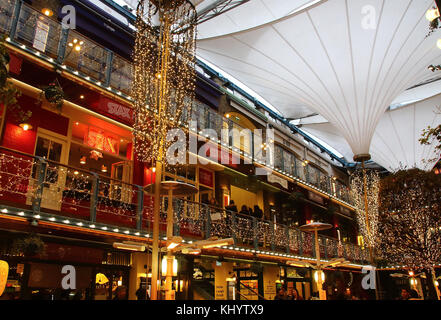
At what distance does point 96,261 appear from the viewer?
34.7 feet

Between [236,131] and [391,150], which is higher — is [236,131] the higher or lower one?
the lower one

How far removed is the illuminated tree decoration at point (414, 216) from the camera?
1695cm

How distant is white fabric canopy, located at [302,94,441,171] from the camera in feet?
76.6

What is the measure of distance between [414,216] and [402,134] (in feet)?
29.2

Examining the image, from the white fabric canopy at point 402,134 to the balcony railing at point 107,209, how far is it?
11296 millimetres

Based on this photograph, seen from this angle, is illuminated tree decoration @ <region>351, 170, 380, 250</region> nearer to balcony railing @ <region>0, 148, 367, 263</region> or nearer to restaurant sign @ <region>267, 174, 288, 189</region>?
restaurant sign @ <region>267, 174, 288, 189</region>

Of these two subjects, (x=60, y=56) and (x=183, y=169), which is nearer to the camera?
(x=60, y=56)

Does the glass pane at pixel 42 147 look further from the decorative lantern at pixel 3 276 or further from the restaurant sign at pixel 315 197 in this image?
the restaurant sign at pixel 315 197

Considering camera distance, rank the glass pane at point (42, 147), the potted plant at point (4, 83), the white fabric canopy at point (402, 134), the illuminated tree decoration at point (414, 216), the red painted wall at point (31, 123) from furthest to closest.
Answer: the white fabric canopy at point (402, 134) → the illuminated tree decoration at point (414, 216) → the glass pane at point (42, 147) → the red painted wall at point (31, 123) → the potted plant at point (4, 83)

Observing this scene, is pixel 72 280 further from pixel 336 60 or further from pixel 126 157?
pixel 336 60

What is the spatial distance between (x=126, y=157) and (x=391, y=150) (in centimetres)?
1947

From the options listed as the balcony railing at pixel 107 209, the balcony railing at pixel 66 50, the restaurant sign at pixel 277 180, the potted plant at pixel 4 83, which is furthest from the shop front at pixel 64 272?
the restaurant sign at pixel 277 180

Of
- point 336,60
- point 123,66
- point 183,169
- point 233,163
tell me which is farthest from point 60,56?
point 336,60

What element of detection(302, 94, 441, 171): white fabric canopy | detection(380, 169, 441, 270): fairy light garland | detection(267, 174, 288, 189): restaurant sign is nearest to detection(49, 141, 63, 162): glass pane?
detection(267, 174, 288, 189): restaurant sign
